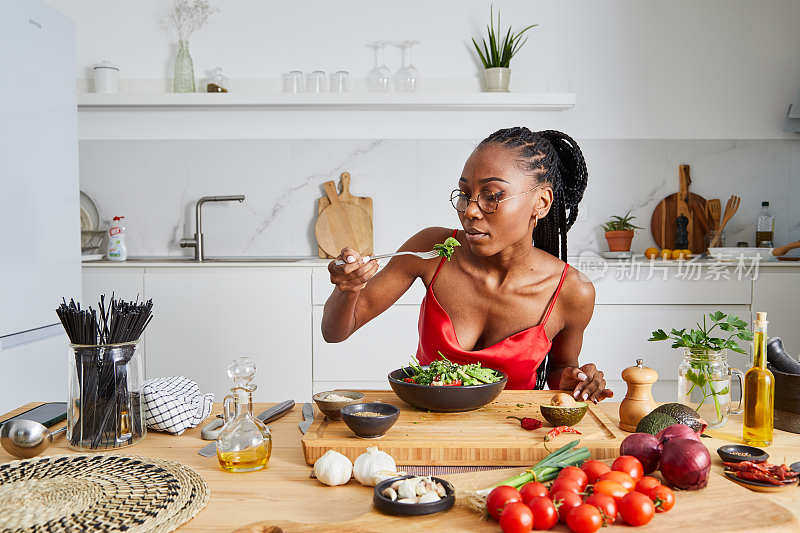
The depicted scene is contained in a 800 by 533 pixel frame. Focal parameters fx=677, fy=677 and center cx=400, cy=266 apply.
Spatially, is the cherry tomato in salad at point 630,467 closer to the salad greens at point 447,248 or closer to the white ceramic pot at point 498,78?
the salad greens at point 447,248

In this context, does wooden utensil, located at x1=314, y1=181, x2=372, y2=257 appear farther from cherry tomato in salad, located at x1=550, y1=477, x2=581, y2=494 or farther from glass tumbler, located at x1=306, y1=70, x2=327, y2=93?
cherry tomato in salad, located at x1=550, y1=477, x2=581, y2=494

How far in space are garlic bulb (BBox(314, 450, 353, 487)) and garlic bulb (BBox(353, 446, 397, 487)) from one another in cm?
1

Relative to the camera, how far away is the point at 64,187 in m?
2.82

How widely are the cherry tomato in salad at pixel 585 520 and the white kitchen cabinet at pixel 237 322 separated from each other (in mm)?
2579

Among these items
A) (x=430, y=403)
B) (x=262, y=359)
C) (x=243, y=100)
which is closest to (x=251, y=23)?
(x=243, y=100)

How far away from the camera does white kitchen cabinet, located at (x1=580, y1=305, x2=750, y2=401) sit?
3289 mm

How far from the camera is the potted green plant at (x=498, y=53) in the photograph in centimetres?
363

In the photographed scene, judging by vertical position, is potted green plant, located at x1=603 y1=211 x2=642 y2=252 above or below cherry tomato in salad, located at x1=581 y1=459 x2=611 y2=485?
above

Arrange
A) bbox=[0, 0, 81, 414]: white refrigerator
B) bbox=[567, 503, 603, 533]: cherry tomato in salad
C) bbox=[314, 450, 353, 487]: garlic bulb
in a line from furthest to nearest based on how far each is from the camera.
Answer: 1. bbox=[0, 0, 81, 414]: white refrigerator
2. bbox=[314, 450, 353, 487]: garlic bulb
3. bbox=[567, 503, 603, 533]: cherry tomato in salad

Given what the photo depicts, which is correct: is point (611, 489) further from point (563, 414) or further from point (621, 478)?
point (563, 414)

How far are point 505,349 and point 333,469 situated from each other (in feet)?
2.51

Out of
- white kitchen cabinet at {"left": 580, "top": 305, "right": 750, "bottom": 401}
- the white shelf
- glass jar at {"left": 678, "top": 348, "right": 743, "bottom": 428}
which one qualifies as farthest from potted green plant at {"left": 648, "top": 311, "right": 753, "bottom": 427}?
the white shelf

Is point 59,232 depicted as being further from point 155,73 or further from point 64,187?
point 155,73

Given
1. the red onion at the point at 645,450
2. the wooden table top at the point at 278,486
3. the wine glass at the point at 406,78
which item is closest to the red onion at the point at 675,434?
the red onion at the point at 645,450
